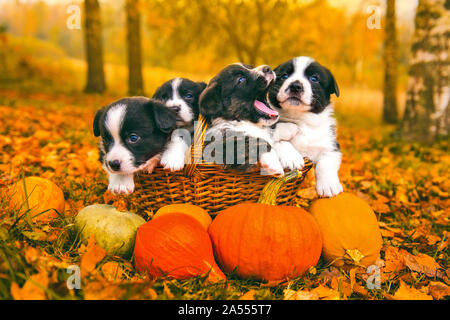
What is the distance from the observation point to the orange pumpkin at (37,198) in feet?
7.14

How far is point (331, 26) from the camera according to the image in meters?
15.6

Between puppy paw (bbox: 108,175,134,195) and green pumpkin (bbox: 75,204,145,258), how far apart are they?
178mm

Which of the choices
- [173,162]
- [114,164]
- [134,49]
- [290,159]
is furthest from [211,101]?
[134,49]

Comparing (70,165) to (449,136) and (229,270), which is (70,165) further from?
(449,136)

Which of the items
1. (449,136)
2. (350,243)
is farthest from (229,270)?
(449,136)

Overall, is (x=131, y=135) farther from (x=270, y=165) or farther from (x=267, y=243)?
(x=267, y=243)

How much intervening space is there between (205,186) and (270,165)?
44cm

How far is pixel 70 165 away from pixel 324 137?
7.83 ft

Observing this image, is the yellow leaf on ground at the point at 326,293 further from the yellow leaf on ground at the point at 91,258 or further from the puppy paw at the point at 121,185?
the puppy paw at the point at 121,185

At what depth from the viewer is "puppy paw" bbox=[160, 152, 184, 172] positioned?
208 cm

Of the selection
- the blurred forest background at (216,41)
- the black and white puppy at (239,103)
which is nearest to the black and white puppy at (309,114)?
the black and white puppy at (239,103)

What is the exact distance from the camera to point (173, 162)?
2082 millimetres

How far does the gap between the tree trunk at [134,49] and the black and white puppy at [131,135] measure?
7726 mm

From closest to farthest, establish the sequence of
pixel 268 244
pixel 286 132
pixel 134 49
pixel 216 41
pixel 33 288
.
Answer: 1. pixel 33 288
2. pixel 268 244
3. pixel 286 132
4. pixel 134 49
5. pixel 216 41
